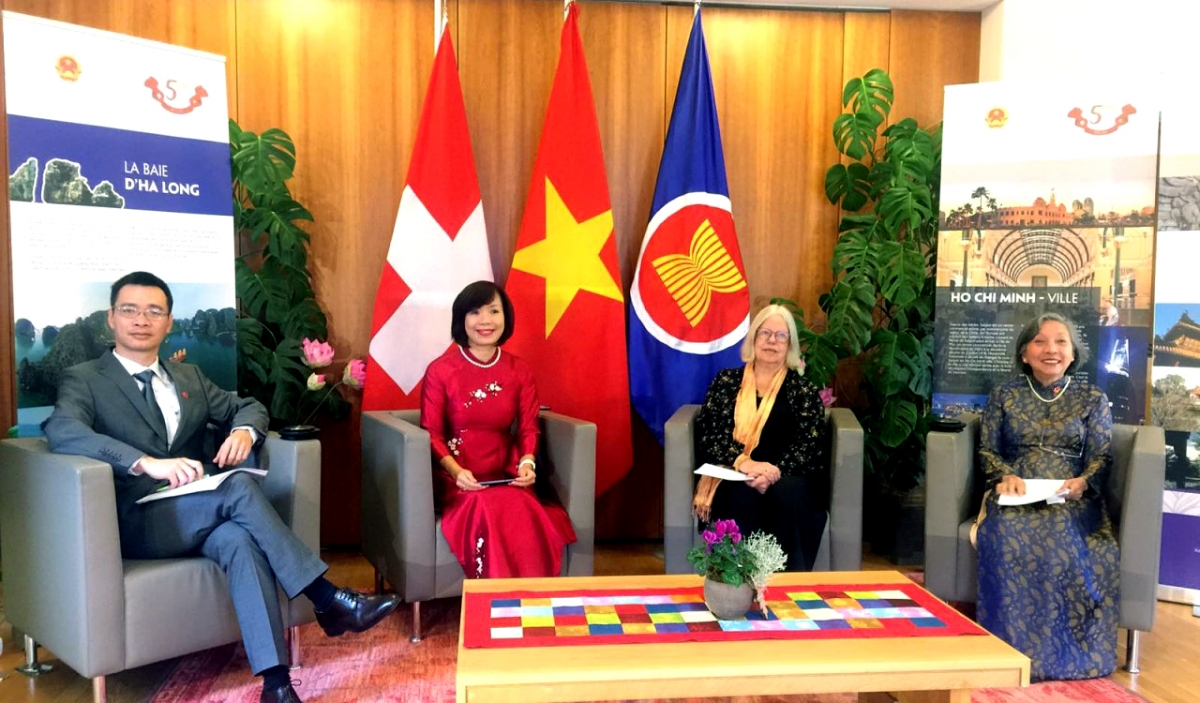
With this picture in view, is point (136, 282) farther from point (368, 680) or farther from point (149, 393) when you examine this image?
point (368, 680)

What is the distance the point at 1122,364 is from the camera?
3.58 m

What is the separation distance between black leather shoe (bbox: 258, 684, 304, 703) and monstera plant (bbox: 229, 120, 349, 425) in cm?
156

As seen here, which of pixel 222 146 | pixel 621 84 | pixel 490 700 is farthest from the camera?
pixel 621 84

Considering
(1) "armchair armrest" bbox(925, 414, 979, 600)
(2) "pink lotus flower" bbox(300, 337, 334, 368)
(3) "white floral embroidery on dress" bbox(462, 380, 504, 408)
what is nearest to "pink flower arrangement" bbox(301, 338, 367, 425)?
(2) "pink lotus flower" bbox(300, 337, 334, 368)

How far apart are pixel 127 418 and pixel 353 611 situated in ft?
3.05

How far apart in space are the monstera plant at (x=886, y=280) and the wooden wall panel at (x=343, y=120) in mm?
2078

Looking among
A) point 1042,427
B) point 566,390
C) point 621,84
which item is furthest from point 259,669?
point 621,84

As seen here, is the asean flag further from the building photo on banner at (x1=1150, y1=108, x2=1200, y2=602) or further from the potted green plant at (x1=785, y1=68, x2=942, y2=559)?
the building photo on banner at (x1=1150, y1=108, x2=1200, y2=602)

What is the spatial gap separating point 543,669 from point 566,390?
225 centimetres

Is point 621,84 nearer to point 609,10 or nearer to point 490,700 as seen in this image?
point 609,10

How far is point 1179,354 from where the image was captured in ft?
11.9

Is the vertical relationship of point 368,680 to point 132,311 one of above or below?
below

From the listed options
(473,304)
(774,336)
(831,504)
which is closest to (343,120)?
(473,304)

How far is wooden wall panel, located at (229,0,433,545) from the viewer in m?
4.05
